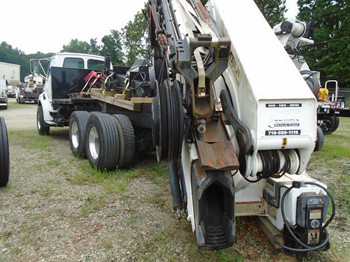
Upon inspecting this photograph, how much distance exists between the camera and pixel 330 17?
29391mm

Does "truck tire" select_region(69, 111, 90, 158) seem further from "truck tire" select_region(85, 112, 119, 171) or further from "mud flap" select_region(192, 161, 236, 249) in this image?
"mud flap" select_region(192, 161, 236, 249)

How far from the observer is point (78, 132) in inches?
214

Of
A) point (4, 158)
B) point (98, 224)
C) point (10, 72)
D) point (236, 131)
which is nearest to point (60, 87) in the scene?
point (4, 158)

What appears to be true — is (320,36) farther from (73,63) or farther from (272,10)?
(73,63)

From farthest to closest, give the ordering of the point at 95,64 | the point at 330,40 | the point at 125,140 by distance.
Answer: the point at 330,40
the point at 95,64
the point at 125,140

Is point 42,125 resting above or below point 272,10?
below

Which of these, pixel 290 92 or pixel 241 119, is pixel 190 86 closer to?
pixel 241 119

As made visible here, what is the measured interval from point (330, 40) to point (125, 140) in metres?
28.8

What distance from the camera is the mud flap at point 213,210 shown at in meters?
2.13

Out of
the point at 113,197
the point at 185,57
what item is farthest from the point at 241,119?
the point at 113,197

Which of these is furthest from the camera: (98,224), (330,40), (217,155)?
(330,40)


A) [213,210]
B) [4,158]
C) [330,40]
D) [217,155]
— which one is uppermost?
[330,40]

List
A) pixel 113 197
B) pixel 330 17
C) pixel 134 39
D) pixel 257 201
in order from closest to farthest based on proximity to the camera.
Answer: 1. pixel 257 201
2. pixel 113 197
3. pixel 134 39
4. pixel 330 17

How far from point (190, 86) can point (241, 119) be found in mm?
450
